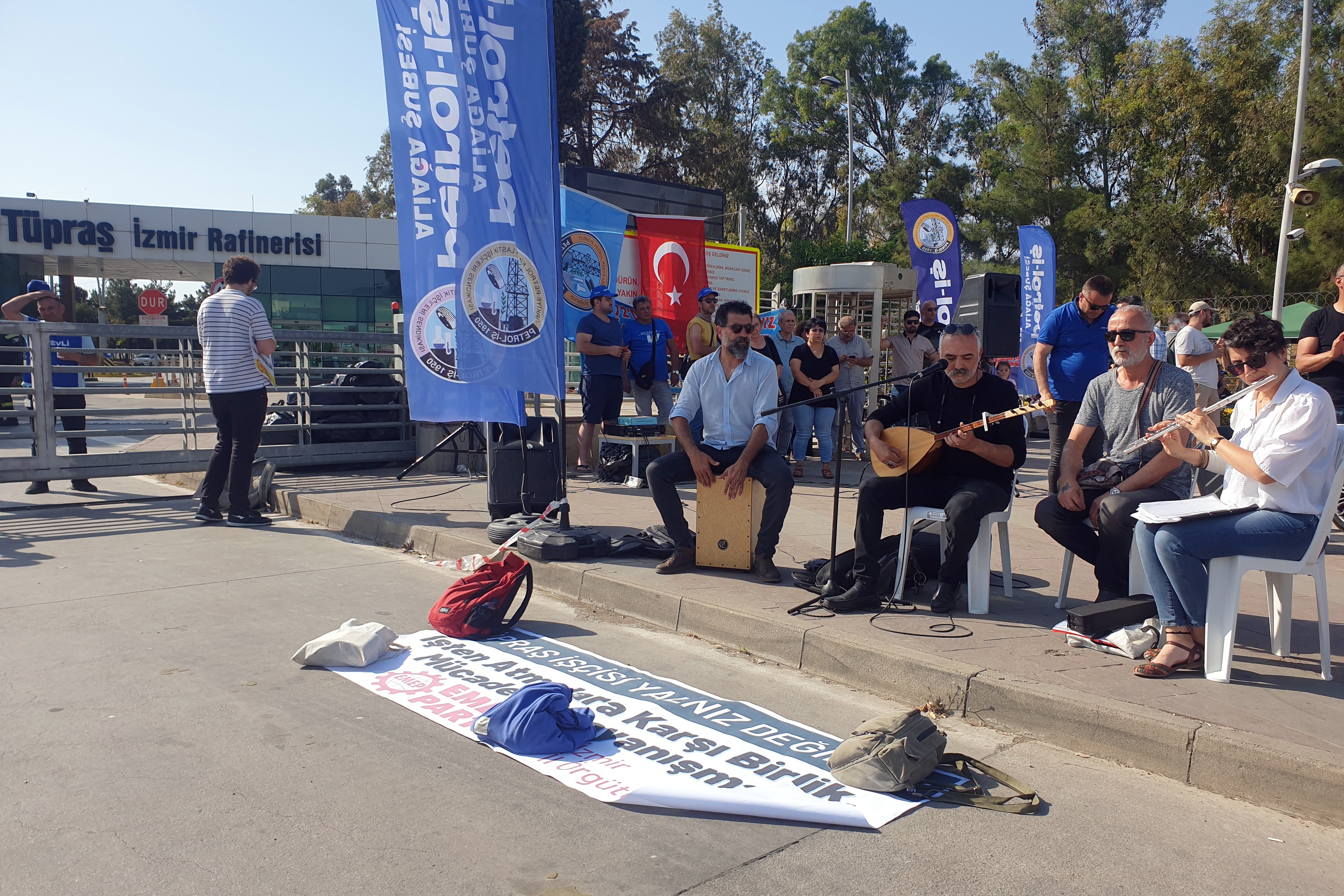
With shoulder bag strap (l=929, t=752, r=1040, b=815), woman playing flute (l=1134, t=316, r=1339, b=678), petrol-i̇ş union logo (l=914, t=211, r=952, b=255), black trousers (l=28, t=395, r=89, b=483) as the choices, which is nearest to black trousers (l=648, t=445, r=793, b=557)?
woman playing flute (l=1134, t=316, r=1339, b=678)

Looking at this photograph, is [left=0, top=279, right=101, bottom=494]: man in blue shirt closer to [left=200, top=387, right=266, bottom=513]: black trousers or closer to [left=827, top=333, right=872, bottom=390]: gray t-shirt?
[left=200, top=387, right=266, bottom=513]: black trousers

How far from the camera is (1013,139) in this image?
39.8 m

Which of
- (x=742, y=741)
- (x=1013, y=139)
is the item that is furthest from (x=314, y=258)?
(x=742, y=741)

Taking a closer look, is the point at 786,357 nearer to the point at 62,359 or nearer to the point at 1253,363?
the point at 1253,363

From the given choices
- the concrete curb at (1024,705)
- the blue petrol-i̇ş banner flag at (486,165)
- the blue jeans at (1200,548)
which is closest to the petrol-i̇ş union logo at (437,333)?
the blue petrol-i̇ş banner flag at (486,165)

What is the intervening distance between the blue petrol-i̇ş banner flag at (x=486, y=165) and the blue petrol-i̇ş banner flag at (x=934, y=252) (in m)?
9.28

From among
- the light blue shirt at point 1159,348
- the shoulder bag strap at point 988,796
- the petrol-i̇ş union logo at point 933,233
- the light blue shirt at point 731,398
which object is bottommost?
the shoulder bag strap at point 988,796

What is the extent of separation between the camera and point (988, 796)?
127 inches

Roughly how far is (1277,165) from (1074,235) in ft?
27.5

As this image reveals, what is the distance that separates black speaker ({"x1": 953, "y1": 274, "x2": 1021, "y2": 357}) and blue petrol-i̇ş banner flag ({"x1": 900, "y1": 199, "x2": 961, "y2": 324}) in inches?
25.9

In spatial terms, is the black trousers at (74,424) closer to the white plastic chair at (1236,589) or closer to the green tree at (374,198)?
the white plastic chair at (1236,589)

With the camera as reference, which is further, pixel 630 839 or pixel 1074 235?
pixel 1074 235

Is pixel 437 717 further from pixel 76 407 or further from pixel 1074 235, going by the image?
pixel 1074 235

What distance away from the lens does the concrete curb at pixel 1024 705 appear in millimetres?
3201
